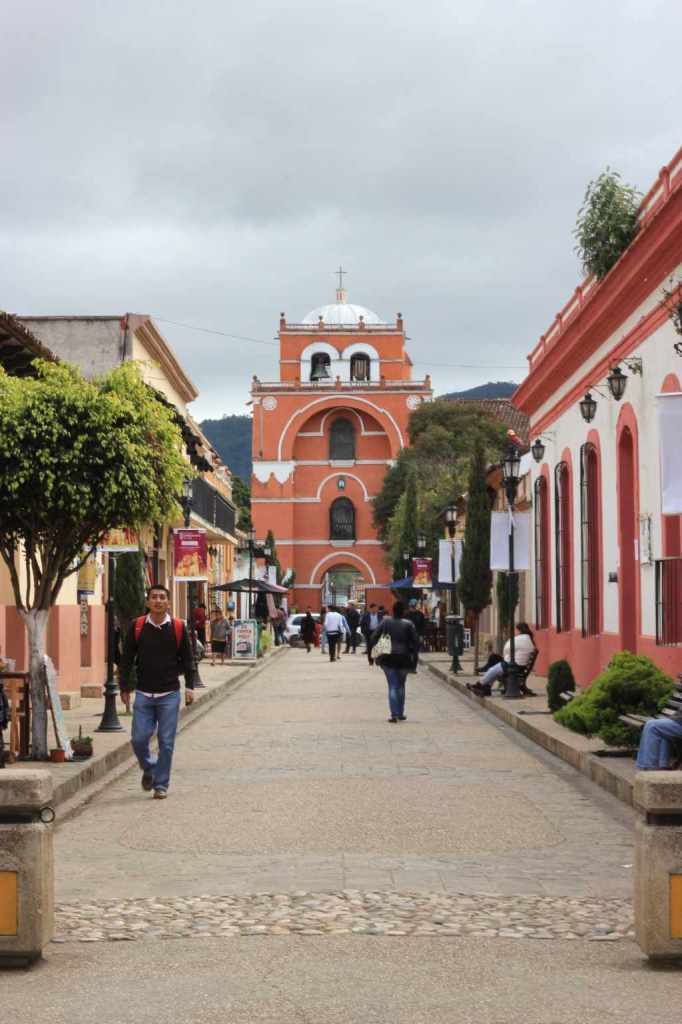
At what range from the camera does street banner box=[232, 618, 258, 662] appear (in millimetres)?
45906

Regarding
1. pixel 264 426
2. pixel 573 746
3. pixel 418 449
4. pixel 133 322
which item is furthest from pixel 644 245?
pixel 264 426

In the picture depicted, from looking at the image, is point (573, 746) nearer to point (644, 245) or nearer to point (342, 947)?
point (644, 245)

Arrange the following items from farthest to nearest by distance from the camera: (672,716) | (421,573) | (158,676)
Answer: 1. (421,573)
2. (158,676)
3. (672,716)

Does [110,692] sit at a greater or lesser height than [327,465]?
lesser

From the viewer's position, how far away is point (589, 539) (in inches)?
1094

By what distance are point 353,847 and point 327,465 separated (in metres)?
81.6

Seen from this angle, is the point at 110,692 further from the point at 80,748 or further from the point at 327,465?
the point at 327,465

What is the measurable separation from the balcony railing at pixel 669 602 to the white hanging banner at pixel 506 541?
8301 mm

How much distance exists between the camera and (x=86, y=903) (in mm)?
8523

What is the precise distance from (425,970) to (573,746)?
967 centimetres

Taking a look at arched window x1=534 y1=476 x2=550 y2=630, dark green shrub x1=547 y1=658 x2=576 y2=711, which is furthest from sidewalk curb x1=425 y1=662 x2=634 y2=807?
arched window x1=534 y1=476 x2=550 y2=630

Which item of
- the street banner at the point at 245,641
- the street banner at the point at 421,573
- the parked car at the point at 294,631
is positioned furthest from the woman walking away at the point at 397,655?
the parked car at the point at 294,631

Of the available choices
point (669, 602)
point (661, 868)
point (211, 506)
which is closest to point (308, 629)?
point (211, 506)

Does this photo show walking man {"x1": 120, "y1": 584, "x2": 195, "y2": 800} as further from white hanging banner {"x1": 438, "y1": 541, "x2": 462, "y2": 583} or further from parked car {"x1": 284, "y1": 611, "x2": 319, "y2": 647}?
parked car {"x1": 284, "y1": 611, "x2": 319, "y2": 647}
